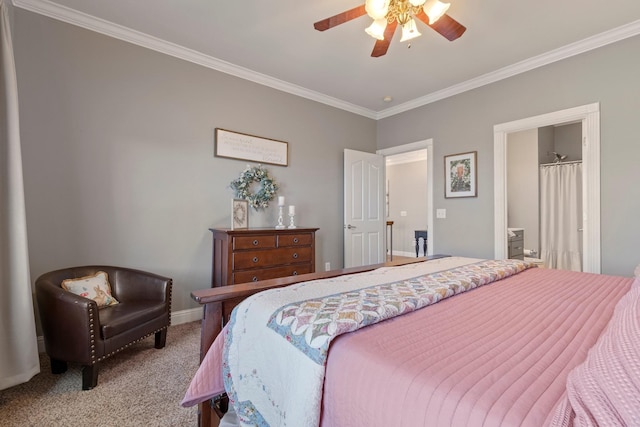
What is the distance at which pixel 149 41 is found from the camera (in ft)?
9.05

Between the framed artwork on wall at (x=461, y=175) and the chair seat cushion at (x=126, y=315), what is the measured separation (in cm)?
340

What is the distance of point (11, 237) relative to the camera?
175 centimetres

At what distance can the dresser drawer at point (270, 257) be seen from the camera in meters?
2.77

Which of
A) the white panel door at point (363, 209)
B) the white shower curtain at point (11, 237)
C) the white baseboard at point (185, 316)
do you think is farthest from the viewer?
the white panel door at point (363, 209)

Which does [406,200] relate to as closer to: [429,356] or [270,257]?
[270,257]

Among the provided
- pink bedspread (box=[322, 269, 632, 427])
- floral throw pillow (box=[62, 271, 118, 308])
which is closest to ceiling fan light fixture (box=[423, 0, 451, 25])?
pink bedspread (box=[322, 269, 632, 427])

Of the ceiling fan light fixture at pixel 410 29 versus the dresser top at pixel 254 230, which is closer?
the ceiling fan light fixture at pixel 410 29

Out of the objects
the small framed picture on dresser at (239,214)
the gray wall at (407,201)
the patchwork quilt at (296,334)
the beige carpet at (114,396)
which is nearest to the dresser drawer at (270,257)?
the small framed picture on dresser at (239,214)

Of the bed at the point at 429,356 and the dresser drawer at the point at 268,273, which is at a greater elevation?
the bed at the point at 429,356

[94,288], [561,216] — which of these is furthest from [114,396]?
[561,216]

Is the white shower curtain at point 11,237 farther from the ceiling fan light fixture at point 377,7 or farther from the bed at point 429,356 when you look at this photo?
the ceiling fan light fixture at point 377,7

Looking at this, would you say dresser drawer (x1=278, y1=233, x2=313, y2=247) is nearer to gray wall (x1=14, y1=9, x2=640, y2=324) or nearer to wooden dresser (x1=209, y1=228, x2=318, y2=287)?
wooden dresser (x1=209, y1=228, x2=318, y2=287)

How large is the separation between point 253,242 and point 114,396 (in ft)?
4.83

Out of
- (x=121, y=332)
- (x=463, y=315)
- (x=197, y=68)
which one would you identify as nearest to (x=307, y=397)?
(x=463, y=315)
